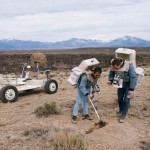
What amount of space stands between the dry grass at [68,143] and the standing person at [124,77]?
2.47 m

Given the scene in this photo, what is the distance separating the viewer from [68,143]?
8555mm

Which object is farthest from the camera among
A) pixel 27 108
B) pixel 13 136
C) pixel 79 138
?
pixel 27 108

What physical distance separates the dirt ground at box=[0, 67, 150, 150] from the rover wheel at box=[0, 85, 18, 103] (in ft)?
0.63

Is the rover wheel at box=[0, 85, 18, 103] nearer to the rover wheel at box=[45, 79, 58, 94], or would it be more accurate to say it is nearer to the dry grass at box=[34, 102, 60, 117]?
the rover wheel at box=[45, 79, 58, 94]

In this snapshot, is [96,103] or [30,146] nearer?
[30,146]

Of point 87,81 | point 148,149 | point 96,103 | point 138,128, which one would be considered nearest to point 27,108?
point 96,103

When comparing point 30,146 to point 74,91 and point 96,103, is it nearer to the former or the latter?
point 96,103

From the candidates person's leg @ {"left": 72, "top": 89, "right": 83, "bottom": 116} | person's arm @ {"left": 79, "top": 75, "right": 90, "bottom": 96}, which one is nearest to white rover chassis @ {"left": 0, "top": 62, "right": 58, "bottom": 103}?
person's leg @ {"left": 72, "top": 89, "right": 83, "bottom": 116}

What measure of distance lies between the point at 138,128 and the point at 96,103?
298 cm

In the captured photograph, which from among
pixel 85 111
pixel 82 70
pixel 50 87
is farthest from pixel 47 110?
pixel 50 87

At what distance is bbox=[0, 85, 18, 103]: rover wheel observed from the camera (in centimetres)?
1429


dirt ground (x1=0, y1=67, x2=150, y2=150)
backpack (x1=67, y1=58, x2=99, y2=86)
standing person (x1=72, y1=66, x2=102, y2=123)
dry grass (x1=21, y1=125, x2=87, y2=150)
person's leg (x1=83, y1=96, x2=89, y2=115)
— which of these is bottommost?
dirt ground (x1=0, y1=67, x2=150, y2=150)

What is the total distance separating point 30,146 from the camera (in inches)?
362

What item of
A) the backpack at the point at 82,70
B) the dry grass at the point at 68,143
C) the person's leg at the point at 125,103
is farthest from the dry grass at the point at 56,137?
the person's leg at the point at 125,103
